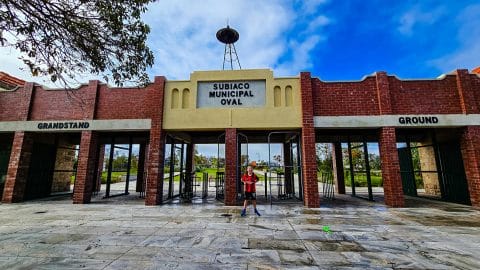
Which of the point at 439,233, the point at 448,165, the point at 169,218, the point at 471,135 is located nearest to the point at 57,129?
the point at 169,218

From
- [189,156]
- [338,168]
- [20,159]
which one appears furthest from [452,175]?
[20,159]

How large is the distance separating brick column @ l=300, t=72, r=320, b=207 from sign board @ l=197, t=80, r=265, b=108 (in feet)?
6.04

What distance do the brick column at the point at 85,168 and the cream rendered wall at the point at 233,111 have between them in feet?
11.8

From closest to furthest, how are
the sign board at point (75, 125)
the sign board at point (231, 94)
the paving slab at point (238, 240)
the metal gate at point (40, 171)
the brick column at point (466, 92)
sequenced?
the paving slab at point (238, 240)
the brick column at point (466, 92)
the sign board at point (231, 94)
the sign board at point (75, 125)
the metal gate at point (40, 171)

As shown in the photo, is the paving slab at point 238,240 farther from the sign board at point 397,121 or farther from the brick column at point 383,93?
the brick column at point 383,93

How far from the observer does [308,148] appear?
31.3 feet

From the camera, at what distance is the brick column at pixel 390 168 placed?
360 inches

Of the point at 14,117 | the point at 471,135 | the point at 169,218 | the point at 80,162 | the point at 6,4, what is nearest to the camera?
the point at 6,4

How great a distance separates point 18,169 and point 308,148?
13.4m

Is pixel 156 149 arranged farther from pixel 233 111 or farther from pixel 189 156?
pixel 189 156

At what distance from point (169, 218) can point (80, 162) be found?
5960 millimetres

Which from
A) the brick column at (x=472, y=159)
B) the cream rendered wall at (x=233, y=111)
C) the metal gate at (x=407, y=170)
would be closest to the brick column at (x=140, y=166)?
the cream rendered wall at (x=233, y=111)

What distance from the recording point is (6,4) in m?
4.28

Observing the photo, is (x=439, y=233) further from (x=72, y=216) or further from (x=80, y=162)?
(x=80, y=162)
